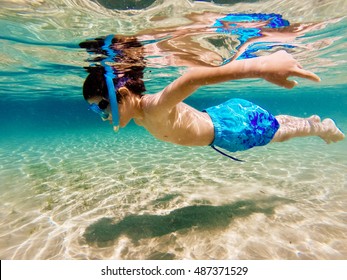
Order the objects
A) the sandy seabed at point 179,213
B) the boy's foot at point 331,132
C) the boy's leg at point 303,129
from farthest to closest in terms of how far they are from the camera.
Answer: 1. the boy's foot at point 331,132
2. the boy's leg at point 303,129
3. the sandy seabed at point 179,213

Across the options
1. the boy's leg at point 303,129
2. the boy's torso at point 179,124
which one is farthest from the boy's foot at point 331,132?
the boy's torso at point 179,124

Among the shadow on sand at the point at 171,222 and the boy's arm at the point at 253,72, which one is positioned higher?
the boy's arm at the point at 253,72

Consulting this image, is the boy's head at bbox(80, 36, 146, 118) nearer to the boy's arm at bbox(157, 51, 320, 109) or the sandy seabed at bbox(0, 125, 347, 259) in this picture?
the boy's arm at bbox(157, 51, 320, 109)

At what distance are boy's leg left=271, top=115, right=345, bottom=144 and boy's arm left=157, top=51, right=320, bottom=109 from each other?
3.18 meters

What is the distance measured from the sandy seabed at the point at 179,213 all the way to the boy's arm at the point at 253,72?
2.88 m

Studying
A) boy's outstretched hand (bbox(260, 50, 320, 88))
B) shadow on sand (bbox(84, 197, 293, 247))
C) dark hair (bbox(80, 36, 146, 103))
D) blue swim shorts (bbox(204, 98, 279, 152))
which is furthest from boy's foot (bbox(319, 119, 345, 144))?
dark hair (bbox(80, 36, 146, 103))

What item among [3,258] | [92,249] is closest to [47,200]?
[3,258]

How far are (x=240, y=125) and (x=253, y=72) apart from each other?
2.35m

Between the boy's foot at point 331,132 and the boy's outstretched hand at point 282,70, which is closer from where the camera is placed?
the boy's outstretched hand at point 282,70

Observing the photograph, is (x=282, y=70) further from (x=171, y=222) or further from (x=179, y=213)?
(x=179, y=213)

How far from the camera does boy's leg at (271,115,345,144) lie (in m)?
5.39

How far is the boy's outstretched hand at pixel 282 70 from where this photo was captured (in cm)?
228

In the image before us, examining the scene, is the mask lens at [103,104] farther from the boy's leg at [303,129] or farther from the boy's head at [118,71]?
the boy's leg at [303,129]

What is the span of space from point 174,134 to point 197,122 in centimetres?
55
